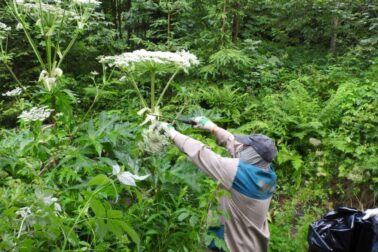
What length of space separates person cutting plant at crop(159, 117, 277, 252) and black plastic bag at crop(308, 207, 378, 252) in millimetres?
1317

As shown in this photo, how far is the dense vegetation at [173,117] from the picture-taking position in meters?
2.29

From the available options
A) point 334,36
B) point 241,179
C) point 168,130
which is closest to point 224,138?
point 241,179

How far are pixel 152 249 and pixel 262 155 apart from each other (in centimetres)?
108

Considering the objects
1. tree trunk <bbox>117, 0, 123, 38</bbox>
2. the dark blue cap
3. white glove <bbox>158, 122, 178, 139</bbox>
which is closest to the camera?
white glove <bbox>158, 122, 178, 139</bbox>

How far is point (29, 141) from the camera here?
2877mm

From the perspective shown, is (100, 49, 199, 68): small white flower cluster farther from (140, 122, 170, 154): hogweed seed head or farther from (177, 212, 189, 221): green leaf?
(177, 212, 189, 221): green leaf

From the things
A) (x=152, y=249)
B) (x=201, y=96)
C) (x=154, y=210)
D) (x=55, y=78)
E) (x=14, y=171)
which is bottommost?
(x=201, y=96)

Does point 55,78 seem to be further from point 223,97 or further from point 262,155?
point 223,97

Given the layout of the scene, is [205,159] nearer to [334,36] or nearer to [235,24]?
[235,24]

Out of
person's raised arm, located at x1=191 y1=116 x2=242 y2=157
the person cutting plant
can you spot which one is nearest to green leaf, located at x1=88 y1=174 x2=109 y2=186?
the person cutting plant

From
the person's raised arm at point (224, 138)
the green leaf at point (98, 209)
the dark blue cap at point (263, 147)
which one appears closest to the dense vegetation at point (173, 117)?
the green leaf at point (98, 209)

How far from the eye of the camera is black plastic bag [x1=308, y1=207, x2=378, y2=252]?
420 cm

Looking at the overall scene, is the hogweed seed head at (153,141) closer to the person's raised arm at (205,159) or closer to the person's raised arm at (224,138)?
the person's raised arm at (205,159)

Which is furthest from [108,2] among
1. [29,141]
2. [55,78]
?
[29,141]
